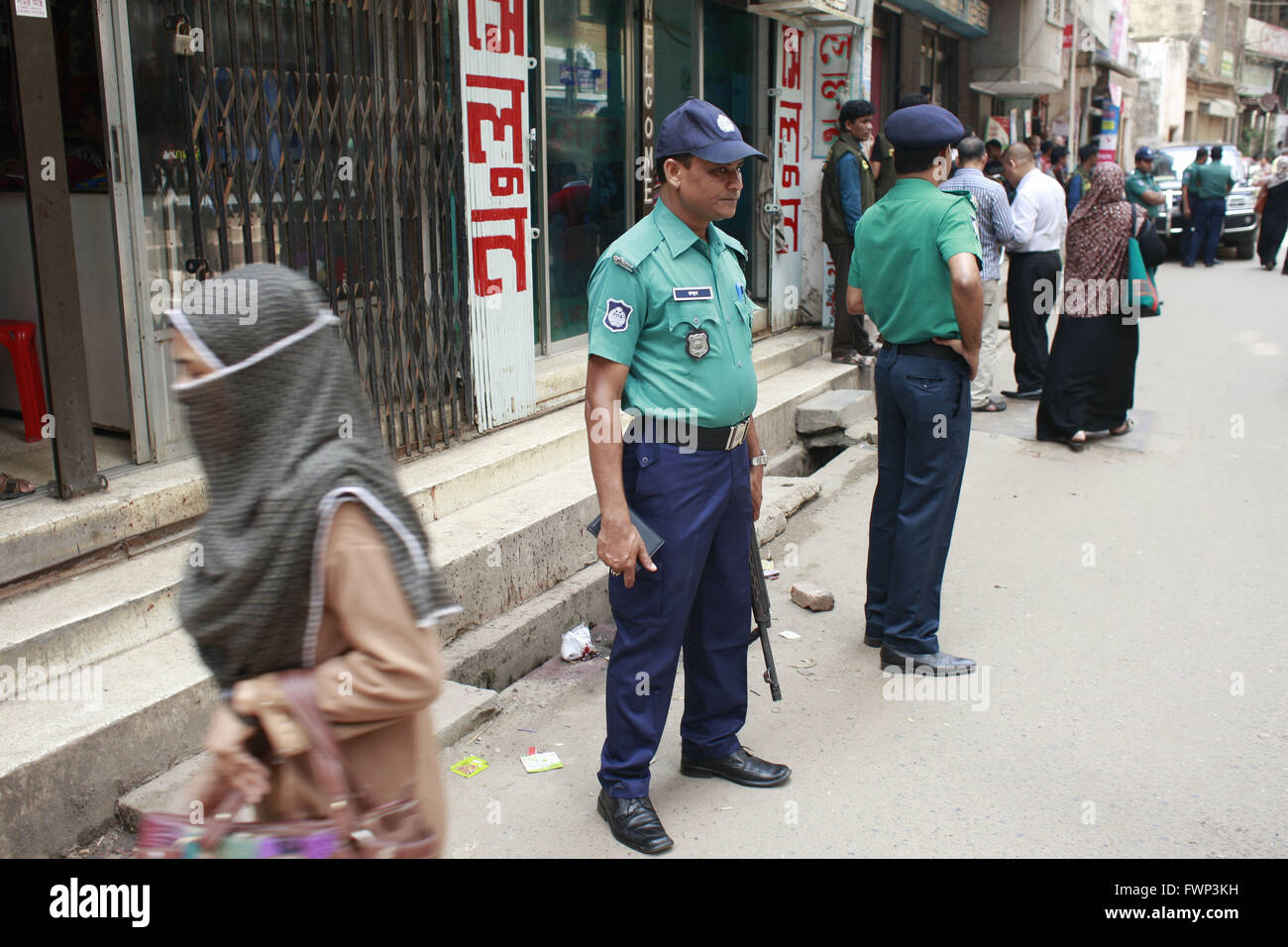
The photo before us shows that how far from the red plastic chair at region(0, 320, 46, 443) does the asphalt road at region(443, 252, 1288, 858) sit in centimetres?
246

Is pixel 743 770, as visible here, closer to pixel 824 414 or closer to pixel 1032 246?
pixel 824 414

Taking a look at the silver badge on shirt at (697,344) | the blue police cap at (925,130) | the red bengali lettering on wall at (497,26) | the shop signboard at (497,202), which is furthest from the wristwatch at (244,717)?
the red bengali lettering on wall at (497,26)

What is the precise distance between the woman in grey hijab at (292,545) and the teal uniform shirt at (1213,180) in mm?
18385

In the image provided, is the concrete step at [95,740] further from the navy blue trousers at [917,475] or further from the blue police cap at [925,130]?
the blue police cap at [925,130]

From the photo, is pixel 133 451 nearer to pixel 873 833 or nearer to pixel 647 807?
pixel 647 807

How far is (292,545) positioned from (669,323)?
1.59 meters

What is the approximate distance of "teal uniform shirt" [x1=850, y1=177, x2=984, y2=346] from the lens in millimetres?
3992

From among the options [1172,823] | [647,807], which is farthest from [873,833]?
[1172,823]

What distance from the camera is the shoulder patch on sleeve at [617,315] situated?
2.93m

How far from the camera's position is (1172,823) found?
10.6 ft

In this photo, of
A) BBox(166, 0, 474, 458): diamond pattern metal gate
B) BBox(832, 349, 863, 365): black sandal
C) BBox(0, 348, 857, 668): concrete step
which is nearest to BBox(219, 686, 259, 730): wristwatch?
BBox(0, 348, 857, 668): concrete step

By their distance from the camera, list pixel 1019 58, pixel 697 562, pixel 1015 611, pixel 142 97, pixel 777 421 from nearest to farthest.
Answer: pixel 697 562, pixel 142 97, pixel 1015 611, pixel 777 421, pixel 1019 58

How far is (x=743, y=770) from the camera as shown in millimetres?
3461

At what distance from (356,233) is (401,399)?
2.46 ft
